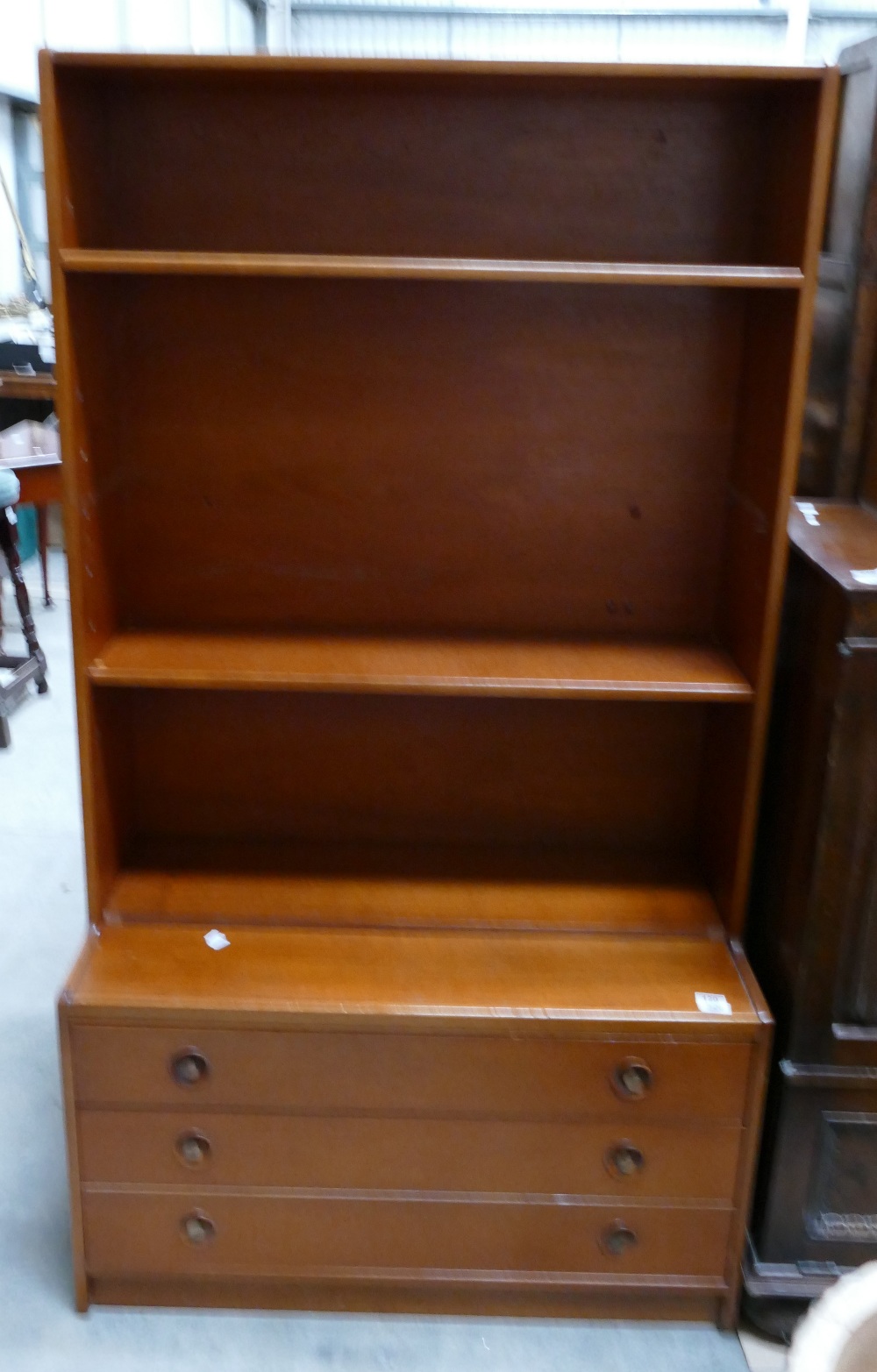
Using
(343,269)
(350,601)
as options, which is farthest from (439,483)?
(343,269)

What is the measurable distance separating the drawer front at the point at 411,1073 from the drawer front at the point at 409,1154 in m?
0.03

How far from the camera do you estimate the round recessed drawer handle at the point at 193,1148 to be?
1.62m

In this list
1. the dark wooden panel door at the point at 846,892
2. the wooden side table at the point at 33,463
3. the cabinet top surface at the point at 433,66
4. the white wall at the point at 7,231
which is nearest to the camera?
the cabinet top surface at the point at 433,66

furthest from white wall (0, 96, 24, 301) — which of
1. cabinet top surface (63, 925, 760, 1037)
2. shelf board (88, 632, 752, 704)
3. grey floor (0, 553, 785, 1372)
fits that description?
cabinet top surface (63, 925, 760, 1037)

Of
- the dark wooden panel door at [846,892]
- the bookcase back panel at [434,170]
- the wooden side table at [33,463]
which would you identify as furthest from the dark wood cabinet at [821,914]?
the wooden side table at [33,463]

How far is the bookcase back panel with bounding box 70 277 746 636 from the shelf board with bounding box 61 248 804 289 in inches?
8.5

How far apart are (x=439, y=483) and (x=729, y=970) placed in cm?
85

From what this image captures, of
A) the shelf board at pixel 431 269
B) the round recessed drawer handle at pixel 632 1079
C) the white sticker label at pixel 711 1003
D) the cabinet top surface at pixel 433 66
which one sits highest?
the cabinet top surface at pixel 433 66

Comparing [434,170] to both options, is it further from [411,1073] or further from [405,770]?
[411,1073]

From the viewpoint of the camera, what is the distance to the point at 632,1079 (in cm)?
158

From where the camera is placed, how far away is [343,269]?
54.3 inches

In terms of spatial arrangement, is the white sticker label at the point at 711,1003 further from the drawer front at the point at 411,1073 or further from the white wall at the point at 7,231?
the white wall at the point at 7,231

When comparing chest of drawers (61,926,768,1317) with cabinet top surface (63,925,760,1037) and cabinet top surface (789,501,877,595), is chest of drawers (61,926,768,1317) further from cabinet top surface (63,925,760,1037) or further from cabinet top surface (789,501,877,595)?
cabinet top surface (789,501,877,595)

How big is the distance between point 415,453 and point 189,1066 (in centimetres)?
95
